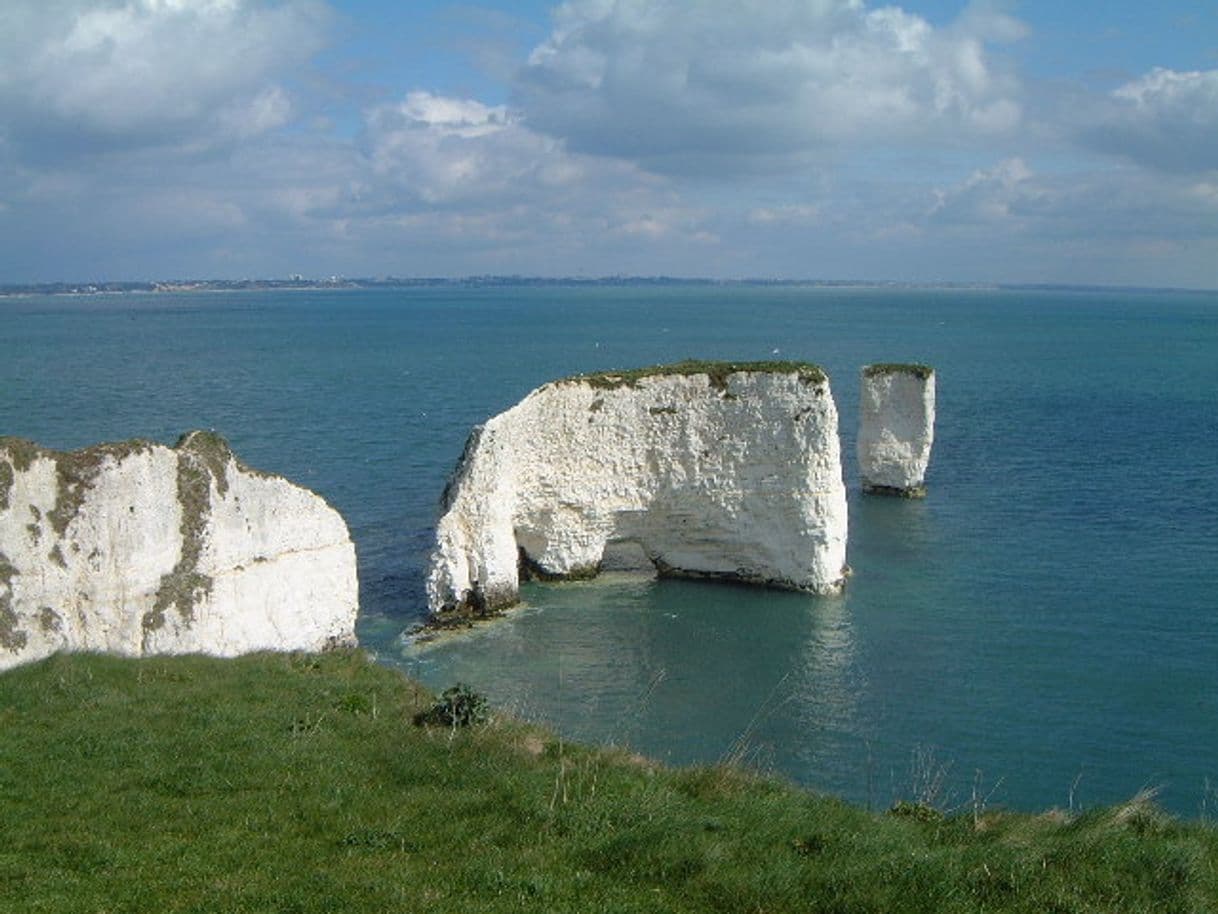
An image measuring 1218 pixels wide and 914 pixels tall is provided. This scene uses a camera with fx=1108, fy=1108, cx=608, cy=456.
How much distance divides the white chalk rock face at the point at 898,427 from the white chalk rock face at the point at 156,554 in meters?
31.0

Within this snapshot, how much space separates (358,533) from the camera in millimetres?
41875

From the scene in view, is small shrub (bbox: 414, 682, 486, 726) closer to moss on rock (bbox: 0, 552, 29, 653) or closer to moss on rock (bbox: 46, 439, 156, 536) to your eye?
moss on rock (bbox: 0, 552, 29, 653)

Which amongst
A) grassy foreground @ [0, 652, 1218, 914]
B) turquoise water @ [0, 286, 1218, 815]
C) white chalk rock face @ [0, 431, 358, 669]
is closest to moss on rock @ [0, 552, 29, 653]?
white chalk rock face @ [0, 431, 358, 669]

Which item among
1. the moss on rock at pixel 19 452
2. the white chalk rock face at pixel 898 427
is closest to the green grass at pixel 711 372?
the white chalk rock face at pixel 898 427

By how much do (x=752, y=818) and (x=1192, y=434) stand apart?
63999 mm

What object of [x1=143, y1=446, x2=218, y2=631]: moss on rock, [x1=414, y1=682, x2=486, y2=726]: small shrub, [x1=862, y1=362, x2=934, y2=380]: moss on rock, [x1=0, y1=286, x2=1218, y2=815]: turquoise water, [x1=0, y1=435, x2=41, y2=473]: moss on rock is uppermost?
[x1=862, y1=362, x2=934, y2=380]: moss on rock

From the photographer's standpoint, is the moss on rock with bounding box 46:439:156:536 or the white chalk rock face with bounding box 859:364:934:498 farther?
the white chalk rock face with bounding box 859:364:934:498

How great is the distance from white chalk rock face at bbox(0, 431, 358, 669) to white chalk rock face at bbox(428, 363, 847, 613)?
31.8ft

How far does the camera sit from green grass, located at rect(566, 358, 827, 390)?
36625 millimetres

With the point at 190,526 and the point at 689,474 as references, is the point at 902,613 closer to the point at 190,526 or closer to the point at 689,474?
the point at 689,474

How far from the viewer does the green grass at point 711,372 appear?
3662cm

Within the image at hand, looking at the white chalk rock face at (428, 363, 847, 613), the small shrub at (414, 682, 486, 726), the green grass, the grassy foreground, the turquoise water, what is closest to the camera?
the grassy foreground

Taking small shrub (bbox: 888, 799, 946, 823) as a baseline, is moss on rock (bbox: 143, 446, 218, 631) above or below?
above

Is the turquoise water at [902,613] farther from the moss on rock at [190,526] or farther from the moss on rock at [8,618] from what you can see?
the moss on rock at [8,618]
